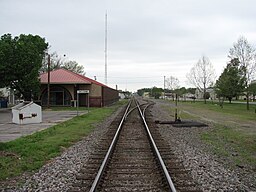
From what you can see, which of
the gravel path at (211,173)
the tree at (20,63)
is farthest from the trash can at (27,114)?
the tree at (20,63)

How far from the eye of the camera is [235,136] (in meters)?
13.9

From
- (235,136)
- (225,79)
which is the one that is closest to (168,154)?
(235,136)

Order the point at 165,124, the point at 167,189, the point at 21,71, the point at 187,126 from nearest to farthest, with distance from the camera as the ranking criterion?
the point at 167,189
the point at 187,126
the point at 165,124
the point at 21,71

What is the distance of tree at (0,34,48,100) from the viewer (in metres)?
34.2

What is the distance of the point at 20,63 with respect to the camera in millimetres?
34781

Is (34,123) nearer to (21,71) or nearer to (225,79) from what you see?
(21,71)

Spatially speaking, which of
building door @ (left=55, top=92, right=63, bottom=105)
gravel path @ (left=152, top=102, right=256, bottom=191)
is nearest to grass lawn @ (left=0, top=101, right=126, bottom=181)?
gravel path @ (left=152, top=102, right=256, bottom=191)

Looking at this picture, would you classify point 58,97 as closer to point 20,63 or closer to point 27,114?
point 20,63

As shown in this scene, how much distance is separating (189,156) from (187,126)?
29.0ft

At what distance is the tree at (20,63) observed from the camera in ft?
112

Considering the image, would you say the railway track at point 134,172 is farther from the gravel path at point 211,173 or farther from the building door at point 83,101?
the building door at point 83,101

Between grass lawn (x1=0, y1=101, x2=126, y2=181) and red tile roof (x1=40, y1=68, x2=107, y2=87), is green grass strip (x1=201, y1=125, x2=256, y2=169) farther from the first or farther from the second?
red tile roof (x1=40, y1=68, x2=107, y2=87)

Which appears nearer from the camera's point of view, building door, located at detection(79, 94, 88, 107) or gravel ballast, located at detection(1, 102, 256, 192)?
gravel ballast, located at detection(1, 102, 256, 192)

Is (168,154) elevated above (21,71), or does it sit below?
below
